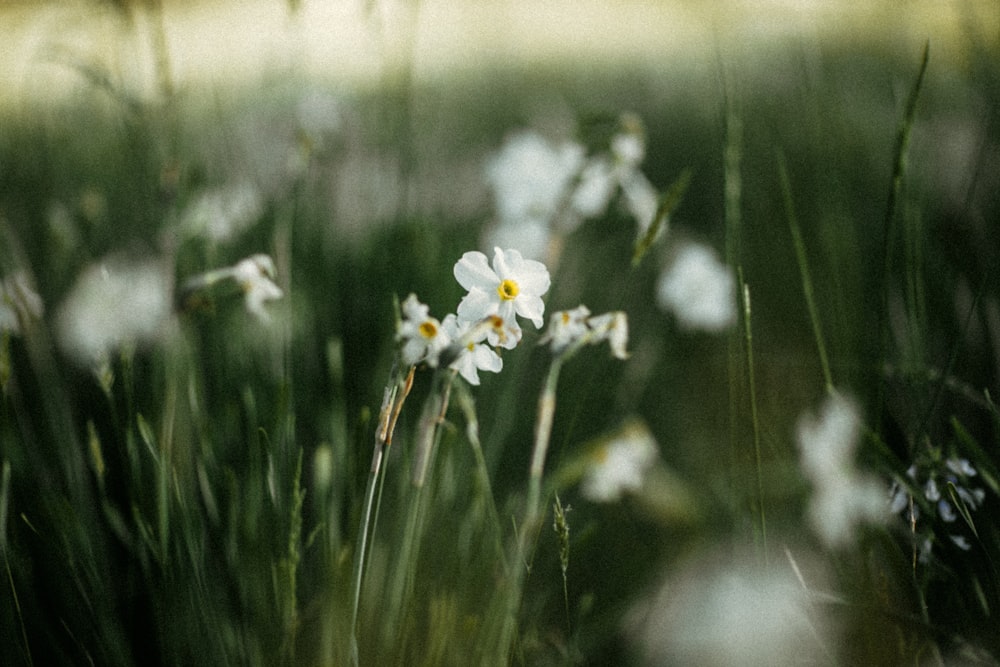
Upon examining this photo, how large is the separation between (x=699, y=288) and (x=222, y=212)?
958mm

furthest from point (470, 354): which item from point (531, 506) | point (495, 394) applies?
point (495, 394)

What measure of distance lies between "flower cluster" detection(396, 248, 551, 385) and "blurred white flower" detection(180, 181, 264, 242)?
71cm

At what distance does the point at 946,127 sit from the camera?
208cm

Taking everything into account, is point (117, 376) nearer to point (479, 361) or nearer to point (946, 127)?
point (479, 361)

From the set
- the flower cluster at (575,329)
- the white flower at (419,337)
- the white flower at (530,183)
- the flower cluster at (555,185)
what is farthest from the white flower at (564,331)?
the white flower at (530,183)

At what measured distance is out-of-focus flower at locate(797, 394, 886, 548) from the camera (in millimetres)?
912

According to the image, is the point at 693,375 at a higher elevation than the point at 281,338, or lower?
lower

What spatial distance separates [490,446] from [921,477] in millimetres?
557

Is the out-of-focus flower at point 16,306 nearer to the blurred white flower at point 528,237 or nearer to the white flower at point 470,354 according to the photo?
the white flower at point 470,354

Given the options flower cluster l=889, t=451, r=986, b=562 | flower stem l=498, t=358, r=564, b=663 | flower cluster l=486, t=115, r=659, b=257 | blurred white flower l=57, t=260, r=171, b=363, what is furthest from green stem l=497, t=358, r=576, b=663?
blurred white flower l=57, t=260, r=171, b=363

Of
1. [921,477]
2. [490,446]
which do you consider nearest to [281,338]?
[490,446]

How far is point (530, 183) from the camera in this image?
1.60 meters

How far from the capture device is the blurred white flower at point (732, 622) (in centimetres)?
87

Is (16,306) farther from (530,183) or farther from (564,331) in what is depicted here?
(530,183)
